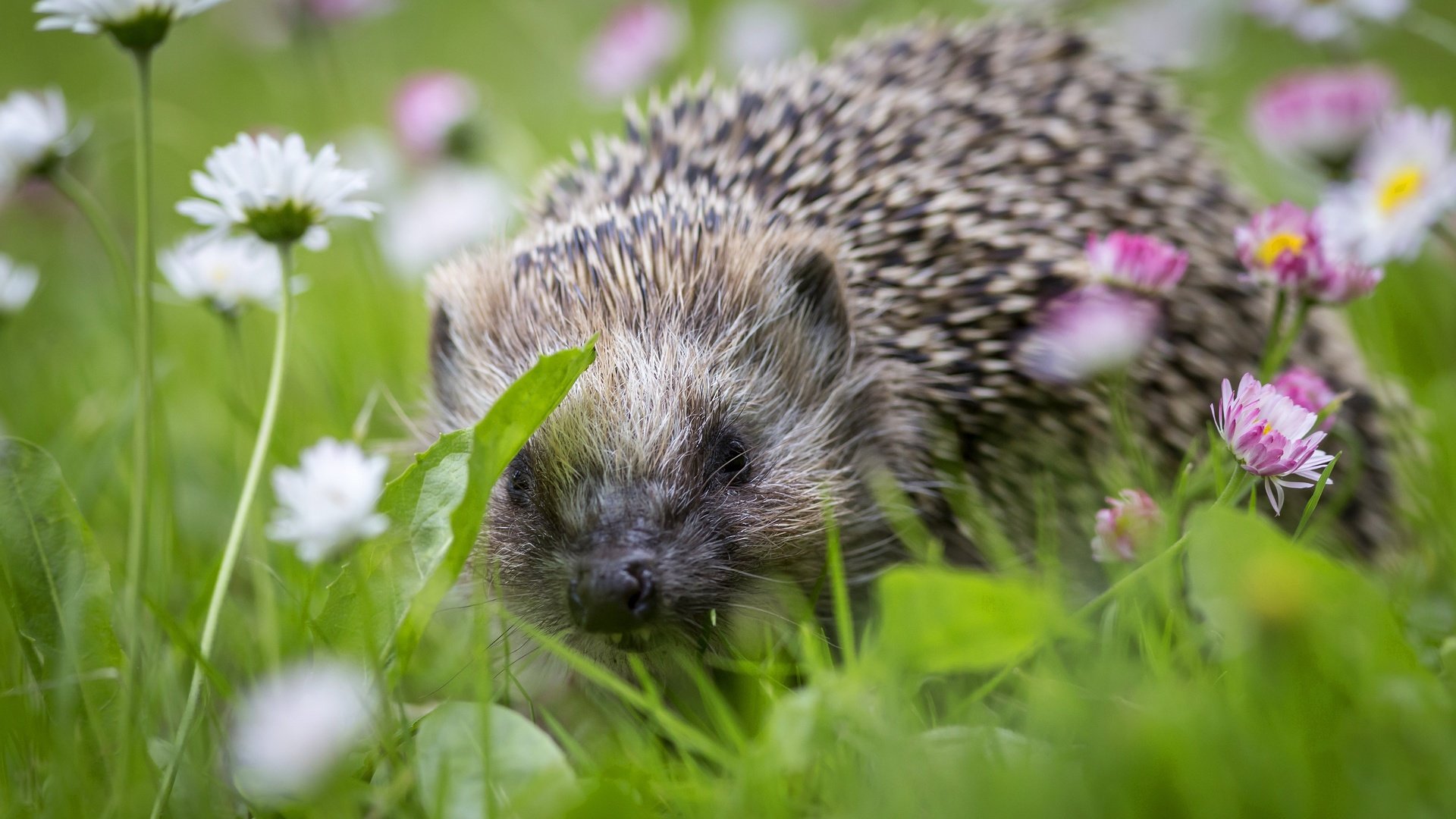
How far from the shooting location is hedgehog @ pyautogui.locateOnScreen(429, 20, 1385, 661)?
247 centimetres

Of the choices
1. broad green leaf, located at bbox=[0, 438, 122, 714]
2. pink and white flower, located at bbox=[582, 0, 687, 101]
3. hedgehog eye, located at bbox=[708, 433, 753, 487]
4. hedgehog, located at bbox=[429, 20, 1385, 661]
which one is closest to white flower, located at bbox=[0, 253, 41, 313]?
broad green leaf, located at bbox=[0, 438, 122, 714]

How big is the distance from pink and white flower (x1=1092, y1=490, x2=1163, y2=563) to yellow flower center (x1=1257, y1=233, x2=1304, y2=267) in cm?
67

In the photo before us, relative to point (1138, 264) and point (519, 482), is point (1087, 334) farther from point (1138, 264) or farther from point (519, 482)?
point (519, 482)

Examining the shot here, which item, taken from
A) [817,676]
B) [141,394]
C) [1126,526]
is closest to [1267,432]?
[1126,526]

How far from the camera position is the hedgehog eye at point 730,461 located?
2572 mm

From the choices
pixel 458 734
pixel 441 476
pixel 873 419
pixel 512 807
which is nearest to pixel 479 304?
pixel 441 476

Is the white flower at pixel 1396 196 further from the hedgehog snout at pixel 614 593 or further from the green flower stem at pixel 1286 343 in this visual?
the hedgehog snout at pixel 614 593

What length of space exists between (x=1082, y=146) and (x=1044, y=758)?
83.8 inches

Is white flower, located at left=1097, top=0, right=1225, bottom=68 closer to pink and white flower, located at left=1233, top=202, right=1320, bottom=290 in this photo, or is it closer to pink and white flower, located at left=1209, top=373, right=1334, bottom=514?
pink and white flower, located at left=1233, top=202, right=1320, bottom=290

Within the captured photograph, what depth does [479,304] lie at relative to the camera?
116 inches

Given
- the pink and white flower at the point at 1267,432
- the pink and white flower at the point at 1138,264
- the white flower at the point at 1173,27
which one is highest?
the pink and white flower at the point at 1138,264

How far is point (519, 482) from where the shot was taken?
101 inches

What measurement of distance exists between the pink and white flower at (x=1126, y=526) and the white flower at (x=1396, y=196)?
774 millimetres

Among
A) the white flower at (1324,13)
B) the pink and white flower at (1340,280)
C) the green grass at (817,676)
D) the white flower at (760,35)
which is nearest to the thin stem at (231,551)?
the green grass at (817,676)
